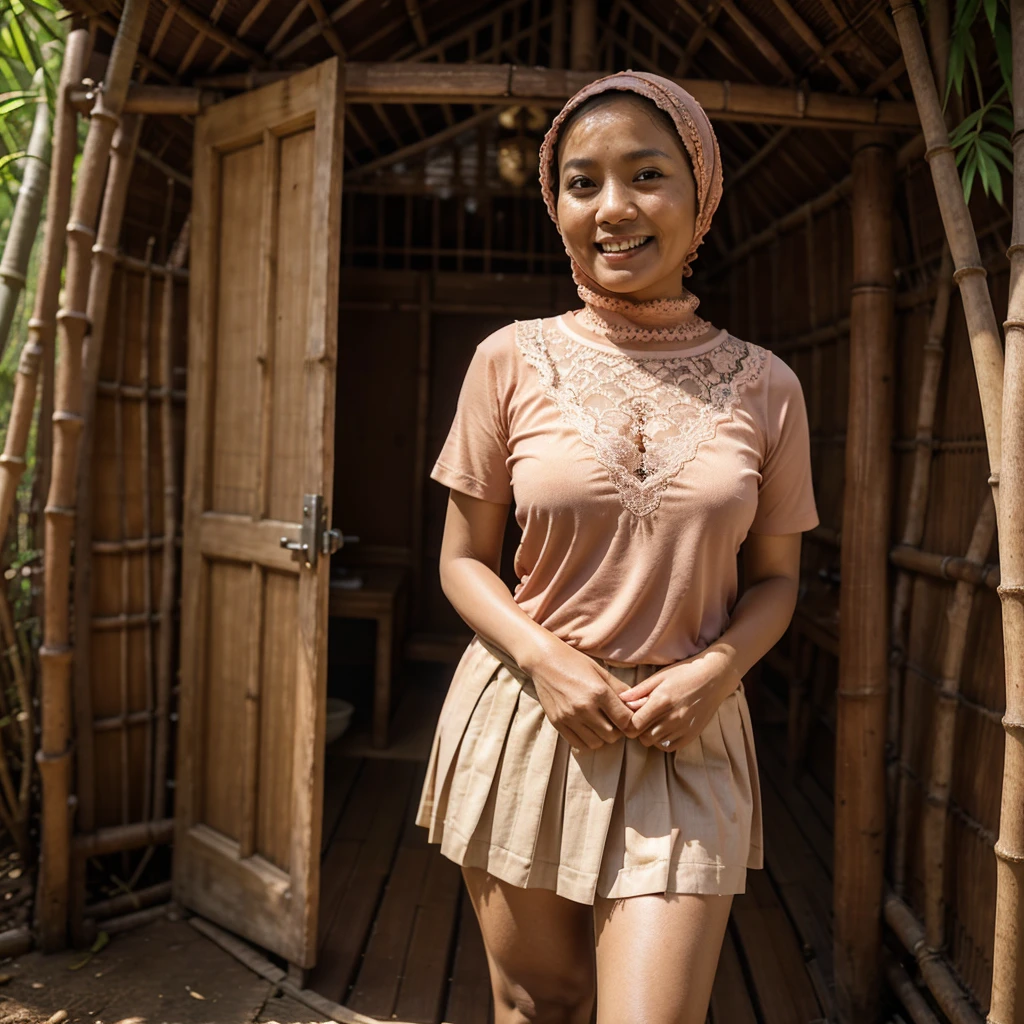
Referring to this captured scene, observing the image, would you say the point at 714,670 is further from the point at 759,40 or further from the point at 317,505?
the point at 759,40

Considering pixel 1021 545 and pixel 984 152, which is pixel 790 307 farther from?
pixel 1021 545

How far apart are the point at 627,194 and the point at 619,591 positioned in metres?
0.55

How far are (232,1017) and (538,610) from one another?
1.52 m

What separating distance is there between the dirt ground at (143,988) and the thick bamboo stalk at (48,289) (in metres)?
1.12

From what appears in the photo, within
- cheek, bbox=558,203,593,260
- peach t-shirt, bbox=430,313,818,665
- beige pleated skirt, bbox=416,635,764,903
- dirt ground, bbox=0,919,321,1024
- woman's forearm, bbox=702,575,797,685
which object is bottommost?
dirt ground, bbox=0,919,321,1024

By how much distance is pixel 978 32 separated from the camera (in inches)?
75.0

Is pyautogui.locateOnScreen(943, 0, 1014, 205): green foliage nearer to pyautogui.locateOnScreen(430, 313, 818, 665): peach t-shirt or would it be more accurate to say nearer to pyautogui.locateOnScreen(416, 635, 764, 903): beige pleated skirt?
pyautogui.locateOnScreen(430, 313, 818, 665): peach t-shirt

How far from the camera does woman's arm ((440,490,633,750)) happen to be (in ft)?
4.05

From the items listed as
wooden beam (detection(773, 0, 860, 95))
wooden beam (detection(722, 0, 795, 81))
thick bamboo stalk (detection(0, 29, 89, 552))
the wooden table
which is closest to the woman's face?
wooden beam (detection(773, 0, 860, 95))

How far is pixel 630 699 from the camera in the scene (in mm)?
1255

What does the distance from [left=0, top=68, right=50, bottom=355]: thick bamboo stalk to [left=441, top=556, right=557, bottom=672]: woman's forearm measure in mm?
1812

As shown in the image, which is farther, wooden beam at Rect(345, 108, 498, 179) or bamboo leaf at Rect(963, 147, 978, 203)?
wooden beam at Rect(345, 108, 498, 179)

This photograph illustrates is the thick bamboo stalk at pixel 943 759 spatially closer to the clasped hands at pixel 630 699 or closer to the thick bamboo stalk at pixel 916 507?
the thick bamboo stalk at pixel 916 507

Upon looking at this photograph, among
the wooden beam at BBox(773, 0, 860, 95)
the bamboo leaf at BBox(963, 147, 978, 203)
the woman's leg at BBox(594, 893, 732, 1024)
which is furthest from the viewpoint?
the wooden beam at BBox(773, 0, 860, 95)
